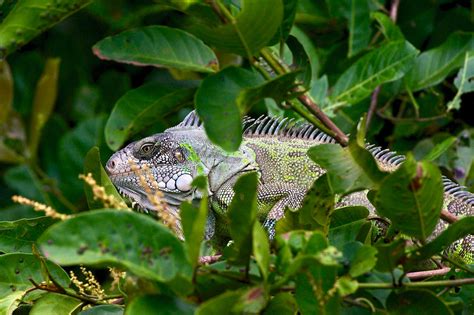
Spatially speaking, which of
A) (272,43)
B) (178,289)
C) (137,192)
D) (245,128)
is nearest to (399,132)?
(245,128)

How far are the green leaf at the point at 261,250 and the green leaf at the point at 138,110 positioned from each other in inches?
24.4

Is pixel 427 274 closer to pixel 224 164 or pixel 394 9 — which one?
pixel 224 164

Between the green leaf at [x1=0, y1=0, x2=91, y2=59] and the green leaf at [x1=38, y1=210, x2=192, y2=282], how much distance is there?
2.38 ft

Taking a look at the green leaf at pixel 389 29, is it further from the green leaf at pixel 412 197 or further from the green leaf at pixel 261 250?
the green leaf at pixel 261 250

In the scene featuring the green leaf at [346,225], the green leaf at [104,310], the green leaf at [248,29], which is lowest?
the green leaf at [104,310]

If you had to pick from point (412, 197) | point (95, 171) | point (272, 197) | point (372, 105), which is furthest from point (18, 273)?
point (372, 105)

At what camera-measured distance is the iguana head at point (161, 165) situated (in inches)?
178

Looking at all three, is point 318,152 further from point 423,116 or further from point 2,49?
point 423,116

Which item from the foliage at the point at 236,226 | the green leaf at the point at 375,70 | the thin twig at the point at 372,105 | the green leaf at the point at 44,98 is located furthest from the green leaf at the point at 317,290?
the green leaf at the point at 44,98

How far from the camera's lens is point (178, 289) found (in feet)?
7.04

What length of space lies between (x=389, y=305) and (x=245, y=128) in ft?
7.50

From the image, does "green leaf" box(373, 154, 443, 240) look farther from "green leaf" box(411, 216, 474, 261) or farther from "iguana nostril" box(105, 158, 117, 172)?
"iguana nostril" box(105, 158, 117, 172)

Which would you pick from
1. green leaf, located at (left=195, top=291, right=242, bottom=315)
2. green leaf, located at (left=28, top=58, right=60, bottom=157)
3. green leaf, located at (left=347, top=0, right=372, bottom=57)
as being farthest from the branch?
green leaf, located at (left=28, top=58, right=60, bottom=157)

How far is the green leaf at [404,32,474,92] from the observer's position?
4.73 m
